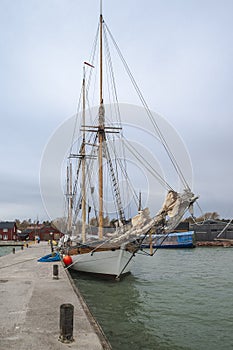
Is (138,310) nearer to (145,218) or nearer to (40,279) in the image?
(40,279)

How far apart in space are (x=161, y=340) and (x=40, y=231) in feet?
311

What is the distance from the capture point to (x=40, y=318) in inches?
380

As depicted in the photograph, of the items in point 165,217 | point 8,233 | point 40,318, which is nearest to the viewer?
point 40,318

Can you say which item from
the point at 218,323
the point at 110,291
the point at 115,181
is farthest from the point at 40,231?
the point at 218,323

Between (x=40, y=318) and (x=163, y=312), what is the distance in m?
7.42

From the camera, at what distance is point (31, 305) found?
37.0 ft

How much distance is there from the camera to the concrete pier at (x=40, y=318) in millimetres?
7629

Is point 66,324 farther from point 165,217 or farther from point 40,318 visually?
point 165,217

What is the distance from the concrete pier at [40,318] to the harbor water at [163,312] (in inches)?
70.2

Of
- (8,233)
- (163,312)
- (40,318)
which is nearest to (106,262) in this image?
(163,312)

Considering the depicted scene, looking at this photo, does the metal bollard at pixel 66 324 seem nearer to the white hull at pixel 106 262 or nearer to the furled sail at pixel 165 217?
the furled sail at pixel 165 217

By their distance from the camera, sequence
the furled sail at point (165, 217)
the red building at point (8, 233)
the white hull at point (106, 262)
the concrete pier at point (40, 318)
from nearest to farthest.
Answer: the concrete pier at point (40, 318)
the furled sail at point (165, 217)
the white hull at point (106, 262)
the red building at point (8, 233)

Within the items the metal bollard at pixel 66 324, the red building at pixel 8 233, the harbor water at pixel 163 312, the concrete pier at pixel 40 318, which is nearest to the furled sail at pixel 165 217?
the harbor water at pixel 163 312

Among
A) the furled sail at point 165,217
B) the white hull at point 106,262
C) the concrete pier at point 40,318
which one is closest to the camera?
the concrete pier at point 40,318
